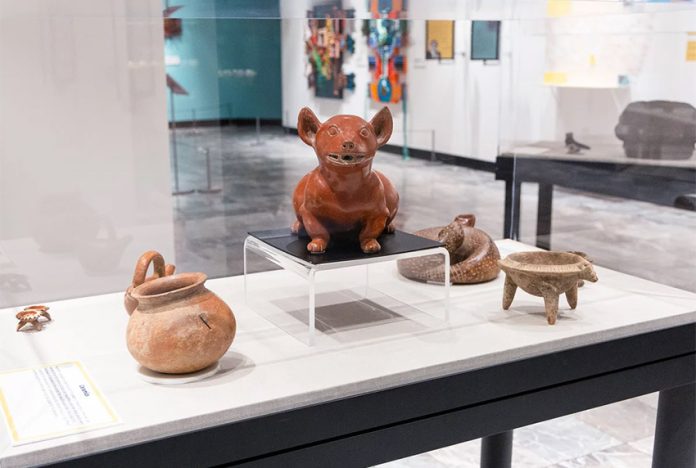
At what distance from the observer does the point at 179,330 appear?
43.8 inches

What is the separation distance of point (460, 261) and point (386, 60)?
3.00m

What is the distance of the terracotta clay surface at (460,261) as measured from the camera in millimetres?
1625

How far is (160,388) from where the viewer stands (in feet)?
3.67

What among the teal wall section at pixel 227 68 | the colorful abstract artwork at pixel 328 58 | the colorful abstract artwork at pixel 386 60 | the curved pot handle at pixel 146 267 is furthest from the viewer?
the colorful abstract artwork at pixel 386 60

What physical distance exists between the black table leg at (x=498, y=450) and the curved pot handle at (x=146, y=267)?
3.37 feet

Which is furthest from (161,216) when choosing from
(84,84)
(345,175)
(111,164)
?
(345,175)

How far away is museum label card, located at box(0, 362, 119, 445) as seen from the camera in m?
1.01

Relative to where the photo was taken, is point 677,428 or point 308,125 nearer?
point 308,125

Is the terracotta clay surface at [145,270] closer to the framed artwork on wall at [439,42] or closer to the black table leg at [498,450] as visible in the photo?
the black table leg at [498,450]

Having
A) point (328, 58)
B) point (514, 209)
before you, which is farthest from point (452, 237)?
point (328, 58)

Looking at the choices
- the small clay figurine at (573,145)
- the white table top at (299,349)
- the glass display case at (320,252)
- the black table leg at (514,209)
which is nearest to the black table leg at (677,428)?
the glass display case at (320,252)

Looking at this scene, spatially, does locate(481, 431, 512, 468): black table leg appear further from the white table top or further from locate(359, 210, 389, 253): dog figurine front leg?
locate(359, 210, 389, 253): dog figurine front leg

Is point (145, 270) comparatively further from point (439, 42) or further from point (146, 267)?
point (439, 42)

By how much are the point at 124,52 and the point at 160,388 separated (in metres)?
1.49
